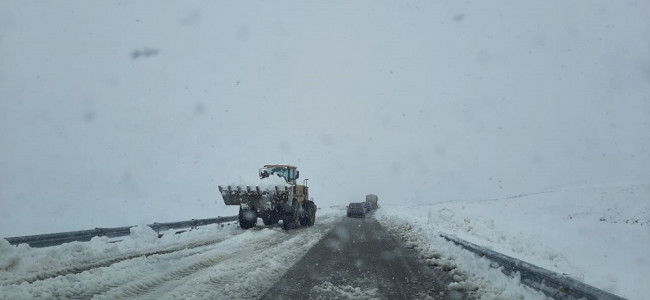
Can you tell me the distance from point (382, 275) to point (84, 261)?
6.46 metres

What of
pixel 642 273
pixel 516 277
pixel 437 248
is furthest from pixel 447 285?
pixel 642 273

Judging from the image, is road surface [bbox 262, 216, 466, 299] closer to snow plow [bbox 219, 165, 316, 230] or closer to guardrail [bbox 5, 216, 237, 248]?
guardrail [bbox 5, 216, 237, 248]

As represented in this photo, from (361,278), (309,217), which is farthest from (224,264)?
(309,217)

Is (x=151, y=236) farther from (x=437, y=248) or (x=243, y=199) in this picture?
(x=437, y=248)

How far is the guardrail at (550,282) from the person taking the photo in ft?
14.8

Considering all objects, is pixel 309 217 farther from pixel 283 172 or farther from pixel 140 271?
pixel 140 271

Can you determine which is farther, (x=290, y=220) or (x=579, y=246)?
(x=290, y=220)

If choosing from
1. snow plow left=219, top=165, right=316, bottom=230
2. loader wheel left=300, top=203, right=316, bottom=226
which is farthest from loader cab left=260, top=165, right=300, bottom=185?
loader wheel left=300, top=203, right=316, bottom=226

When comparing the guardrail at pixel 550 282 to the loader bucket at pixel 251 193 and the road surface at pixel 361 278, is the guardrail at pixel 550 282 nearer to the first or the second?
the road surface at pixel 361 278

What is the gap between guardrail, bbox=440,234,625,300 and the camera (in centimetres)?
450

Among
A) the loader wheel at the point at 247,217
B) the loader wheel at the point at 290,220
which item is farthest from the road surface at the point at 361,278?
the loader wheel at the point at 247,217

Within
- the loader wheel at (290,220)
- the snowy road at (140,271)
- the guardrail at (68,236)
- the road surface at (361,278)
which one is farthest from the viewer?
the loader wheel at (290,220)

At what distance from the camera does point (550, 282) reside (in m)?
5.48

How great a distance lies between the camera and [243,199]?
19.0m
